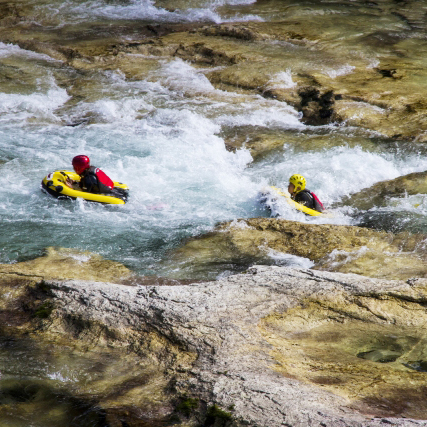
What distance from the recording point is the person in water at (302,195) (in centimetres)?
738

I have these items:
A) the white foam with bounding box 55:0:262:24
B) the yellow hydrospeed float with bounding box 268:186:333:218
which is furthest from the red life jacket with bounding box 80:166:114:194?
the white foam with bounding box 55:0:262:24

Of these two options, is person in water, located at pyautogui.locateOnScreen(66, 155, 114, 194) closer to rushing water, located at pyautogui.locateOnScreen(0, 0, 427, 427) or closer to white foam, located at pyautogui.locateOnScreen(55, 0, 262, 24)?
rushing water, located at pyautogui.locateOnScreen(0, 0, 427, 427)

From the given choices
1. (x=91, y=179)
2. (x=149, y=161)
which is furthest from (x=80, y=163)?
(x=149, y=161)

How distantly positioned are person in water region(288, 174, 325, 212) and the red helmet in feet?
11.2

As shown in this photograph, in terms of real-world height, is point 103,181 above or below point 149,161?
above

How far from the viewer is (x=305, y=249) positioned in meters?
5.64

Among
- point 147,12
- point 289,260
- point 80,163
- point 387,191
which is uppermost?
point 147,12

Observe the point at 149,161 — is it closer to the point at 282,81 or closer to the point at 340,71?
the point at 282,81

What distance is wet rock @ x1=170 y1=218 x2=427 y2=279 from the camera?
206 inches

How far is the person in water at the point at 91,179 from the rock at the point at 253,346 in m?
3.72

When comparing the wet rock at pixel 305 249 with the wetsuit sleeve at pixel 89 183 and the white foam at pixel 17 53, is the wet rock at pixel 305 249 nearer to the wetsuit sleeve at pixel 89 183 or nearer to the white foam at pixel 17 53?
the wetsuit sleeve at pixel 89 183

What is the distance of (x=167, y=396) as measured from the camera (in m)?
2.97

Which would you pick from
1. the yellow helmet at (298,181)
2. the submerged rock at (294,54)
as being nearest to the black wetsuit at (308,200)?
the yellow helmet at (298,181)

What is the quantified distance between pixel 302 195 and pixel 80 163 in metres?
3.69
